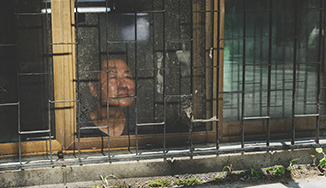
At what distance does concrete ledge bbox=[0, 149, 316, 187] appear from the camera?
15.7 ft

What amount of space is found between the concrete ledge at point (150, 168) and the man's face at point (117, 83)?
82 centimetres

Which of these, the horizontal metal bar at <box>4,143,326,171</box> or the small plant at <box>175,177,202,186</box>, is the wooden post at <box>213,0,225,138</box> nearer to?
the horizontal metal bar at <box>4,143,326,171</box>

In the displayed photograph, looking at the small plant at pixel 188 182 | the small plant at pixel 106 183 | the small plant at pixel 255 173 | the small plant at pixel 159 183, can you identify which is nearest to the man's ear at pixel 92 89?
the small plant at pixel 106 183

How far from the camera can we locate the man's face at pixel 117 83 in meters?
5.08

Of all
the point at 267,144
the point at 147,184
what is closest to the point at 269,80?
the point at 267,144

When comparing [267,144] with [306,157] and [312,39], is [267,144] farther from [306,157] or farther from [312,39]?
[312,39]

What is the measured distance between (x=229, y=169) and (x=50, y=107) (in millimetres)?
2456

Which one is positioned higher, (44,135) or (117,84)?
(117,84)

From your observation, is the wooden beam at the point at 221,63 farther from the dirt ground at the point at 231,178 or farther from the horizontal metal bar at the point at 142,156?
the dirt ground at the point at 231,178

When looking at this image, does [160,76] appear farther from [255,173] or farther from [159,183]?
[255,173]

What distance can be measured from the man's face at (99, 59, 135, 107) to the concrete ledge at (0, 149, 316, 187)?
0.82 metres

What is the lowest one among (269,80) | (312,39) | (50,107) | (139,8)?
(50,107)

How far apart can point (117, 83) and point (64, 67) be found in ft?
2.30

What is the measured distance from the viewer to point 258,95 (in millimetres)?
5520
